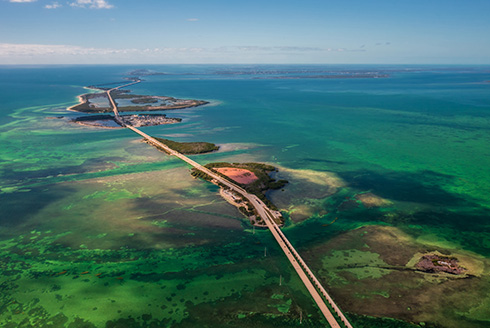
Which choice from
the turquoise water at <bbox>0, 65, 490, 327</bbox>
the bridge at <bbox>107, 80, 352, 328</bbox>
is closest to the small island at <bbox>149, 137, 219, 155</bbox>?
the turquoise water at <bbox>0, 65, 490, 327</bbox>

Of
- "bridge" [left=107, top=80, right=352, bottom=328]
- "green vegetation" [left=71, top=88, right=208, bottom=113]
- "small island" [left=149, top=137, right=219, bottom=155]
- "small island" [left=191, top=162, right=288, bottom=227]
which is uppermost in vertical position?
"green vegetation" [left=71, top=88, right=208, bottom=113]

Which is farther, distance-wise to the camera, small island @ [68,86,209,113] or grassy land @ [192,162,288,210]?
small island @ [68,86,209,113]

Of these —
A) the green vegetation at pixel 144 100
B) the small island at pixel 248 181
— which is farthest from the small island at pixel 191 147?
the green vegetation at pixel 144 100

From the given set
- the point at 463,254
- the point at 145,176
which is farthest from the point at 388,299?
the point at 145,176

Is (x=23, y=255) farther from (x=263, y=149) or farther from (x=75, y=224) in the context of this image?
(x=263, y=149)

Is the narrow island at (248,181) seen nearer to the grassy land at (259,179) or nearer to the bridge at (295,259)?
the grassy land at (259,179)

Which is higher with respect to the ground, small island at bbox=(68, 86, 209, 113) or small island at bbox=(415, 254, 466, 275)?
small island at bbox=(68, 86, 209, 113)

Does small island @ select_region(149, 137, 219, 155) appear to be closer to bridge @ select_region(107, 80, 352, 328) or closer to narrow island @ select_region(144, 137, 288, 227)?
bridge @ select_region(107, 80, 352, 328)
